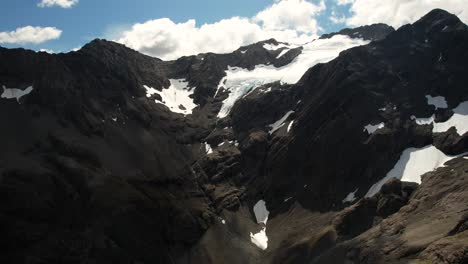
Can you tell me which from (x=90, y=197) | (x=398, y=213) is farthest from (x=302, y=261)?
(x=90, y=197)

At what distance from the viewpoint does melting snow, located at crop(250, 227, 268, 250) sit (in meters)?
111

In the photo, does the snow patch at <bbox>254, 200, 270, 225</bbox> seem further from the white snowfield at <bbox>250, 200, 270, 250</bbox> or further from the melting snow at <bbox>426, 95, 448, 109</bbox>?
the melting snow at <bbox>426, 95, 448, 109</bbox>

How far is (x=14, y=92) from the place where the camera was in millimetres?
133875

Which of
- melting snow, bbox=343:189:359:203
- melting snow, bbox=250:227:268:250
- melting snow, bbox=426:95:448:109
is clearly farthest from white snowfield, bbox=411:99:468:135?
melting snow, bbox=250:227:268:250

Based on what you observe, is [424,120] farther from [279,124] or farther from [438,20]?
[438,20]

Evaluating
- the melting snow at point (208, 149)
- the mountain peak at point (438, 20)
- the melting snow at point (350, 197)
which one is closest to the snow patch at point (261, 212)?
the melting snow at point (350, 197)

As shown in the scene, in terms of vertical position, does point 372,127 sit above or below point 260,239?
above

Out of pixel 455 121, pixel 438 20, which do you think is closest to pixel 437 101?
pixel 455 121

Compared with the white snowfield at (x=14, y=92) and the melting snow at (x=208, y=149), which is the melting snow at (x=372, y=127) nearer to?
the melting snow at (x=208, y=149)

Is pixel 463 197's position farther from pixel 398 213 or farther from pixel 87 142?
pixel 87 142

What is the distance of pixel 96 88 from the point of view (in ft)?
514

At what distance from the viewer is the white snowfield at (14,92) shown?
431 feet

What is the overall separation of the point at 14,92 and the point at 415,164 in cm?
11499

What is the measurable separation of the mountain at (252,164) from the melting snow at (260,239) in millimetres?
470
